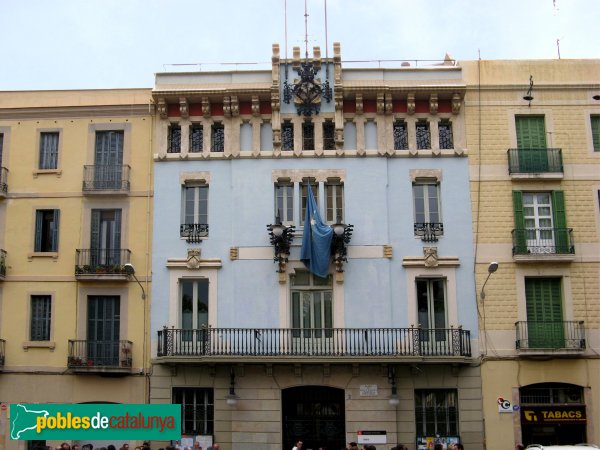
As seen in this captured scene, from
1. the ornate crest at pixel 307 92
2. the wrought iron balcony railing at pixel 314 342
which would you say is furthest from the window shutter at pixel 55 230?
the ornate crest at pixel 307 92

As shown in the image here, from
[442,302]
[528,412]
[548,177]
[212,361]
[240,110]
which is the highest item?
[240,110]

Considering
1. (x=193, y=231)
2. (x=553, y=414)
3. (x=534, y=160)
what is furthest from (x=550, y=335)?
(x=193, y=231)

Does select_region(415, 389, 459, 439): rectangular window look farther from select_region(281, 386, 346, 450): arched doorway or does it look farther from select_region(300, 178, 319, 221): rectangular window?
select_region(300, 178, 319, 221): rectangular window

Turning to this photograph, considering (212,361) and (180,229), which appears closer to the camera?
(212,361)

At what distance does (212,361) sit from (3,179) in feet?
31.6

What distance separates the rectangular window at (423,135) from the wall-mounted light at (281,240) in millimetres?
5283

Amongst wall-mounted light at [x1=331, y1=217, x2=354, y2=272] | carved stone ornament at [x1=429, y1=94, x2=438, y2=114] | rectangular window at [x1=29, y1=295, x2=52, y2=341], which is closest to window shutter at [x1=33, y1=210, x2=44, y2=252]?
rectangular window at [x1=29, y1=295, x2=52, y2=341]

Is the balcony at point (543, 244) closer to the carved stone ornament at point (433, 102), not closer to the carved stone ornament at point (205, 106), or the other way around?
the carved stone ornament at point (433, 102)

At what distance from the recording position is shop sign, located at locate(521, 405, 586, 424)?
1056 inches

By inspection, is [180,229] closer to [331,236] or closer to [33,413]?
[331,236]

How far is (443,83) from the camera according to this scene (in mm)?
28844

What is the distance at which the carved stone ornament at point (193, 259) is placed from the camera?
27891 mm

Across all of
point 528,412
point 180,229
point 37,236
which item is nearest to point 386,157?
point 180,229

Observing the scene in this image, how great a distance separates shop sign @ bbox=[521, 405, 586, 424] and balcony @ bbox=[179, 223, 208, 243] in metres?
11.6
